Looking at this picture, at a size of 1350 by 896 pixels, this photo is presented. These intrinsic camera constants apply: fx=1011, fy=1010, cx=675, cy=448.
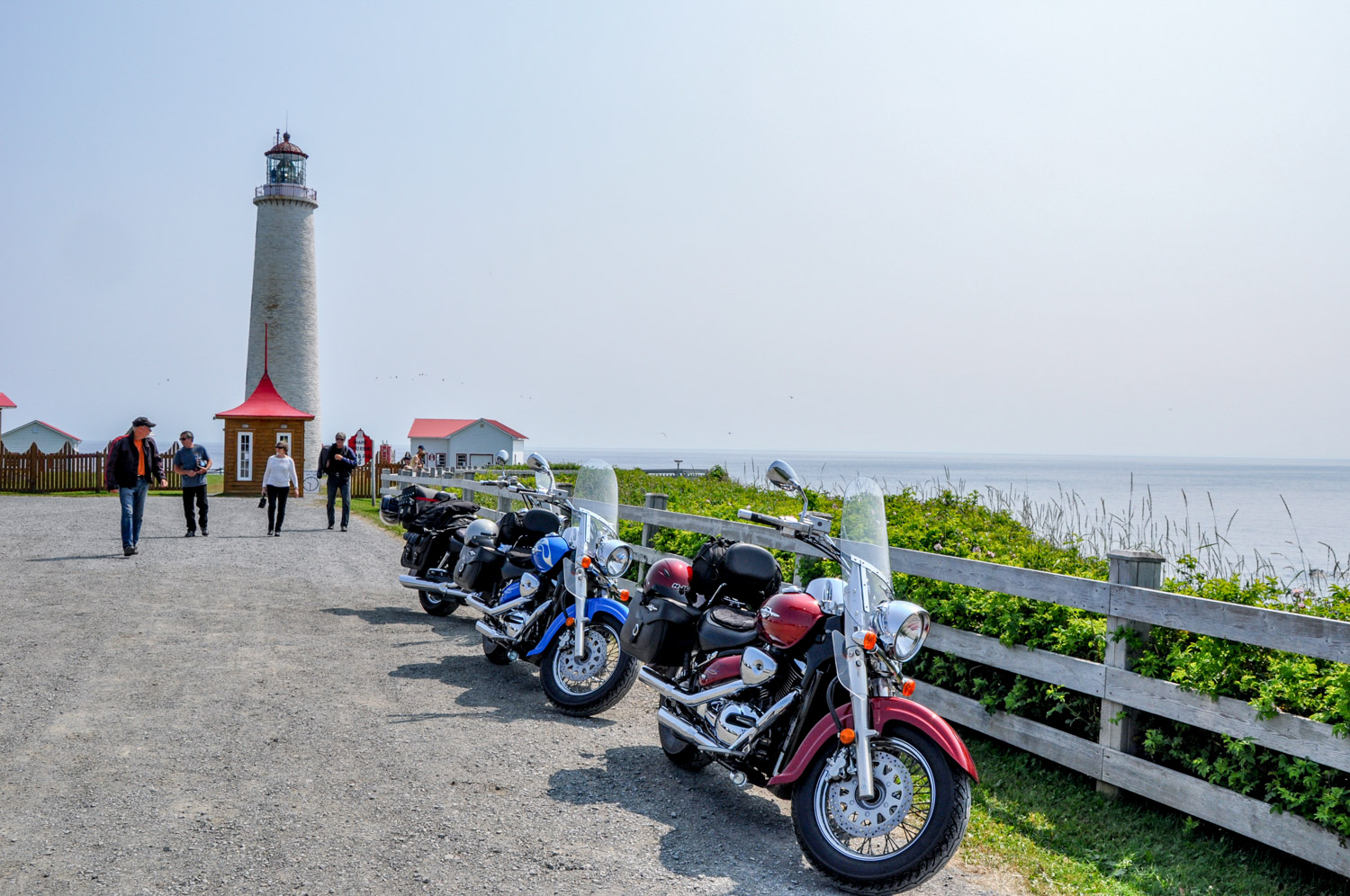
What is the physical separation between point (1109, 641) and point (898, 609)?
4.87ft

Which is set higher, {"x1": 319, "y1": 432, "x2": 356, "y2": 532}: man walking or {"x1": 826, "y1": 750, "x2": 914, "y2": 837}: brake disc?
{"x1": 319, "y1": 432, "x2": 356, "y2": 532}: man walking

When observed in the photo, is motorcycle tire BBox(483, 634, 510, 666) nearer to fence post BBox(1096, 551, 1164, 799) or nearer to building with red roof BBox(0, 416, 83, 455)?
fence post BBox(1096, 551, 1164, 799)

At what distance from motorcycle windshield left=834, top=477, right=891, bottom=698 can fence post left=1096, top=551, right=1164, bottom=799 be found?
1307 mm

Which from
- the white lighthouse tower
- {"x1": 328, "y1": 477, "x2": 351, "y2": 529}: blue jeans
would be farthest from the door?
{"x1": 328, "y1": 477, "x2": 351, "y2": 529}: blue jeans

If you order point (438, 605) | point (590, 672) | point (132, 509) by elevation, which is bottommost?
point (438, 605)

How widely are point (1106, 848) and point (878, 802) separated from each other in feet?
3.97

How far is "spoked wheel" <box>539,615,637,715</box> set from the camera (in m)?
6.24

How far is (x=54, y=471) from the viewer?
1268 inches

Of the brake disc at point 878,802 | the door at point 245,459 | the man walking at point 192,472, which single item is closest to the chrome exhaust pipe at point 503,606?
the brake disc at point 878,802

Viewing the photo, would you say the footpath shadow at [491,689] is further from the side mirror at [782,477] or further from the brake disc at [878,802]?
the side mirror at [782,477]

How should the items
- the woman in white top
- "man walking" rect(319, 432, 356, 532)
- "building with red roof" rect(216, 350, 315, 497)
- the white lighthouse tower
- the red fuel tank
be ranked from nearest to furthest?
the red fuel tank → the woman in white top → "man walking" rect(319, 432, 356, 532) → "building with red roof" rect(216, 350, 315, 497) → the white lighthouse tower

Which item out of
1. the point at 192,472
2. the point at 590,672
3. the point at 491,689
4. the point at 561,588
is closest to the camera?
the point at 590,672

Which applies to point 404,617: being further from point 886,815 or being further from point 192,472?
point 192,472

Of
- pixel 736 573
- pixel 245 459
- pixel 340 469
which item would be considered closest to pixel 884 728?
pixel 736 573
